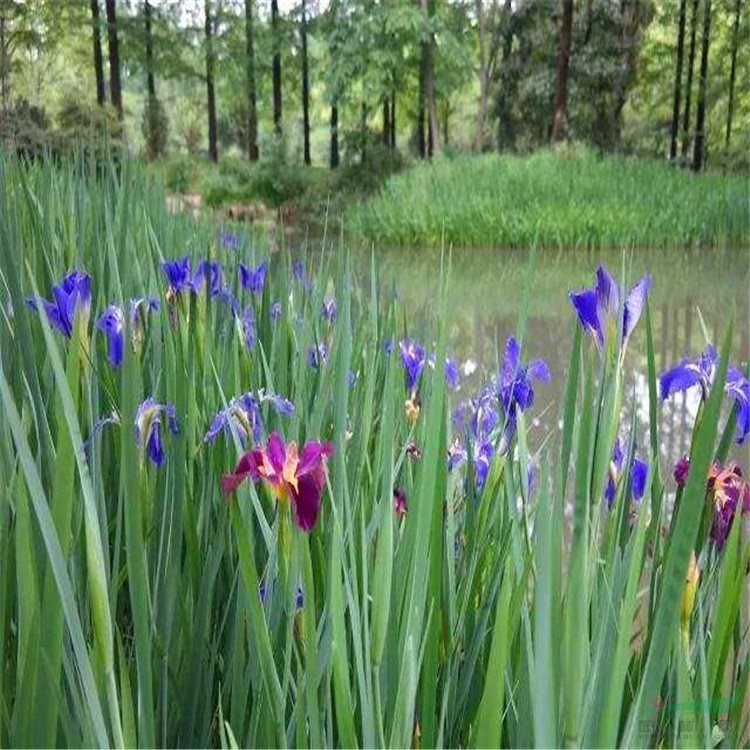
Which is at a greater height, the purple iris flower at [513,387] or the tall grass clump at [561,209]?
the purple iris flower at [513,387]

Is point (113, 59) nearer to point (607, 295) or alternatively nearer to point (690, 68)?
point (690, 68)

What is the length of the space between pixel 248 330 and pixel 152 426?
0.48m

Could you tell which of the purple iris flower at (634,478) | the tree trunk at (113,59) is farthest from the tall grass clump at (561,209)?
the tree trunk at (113,59)

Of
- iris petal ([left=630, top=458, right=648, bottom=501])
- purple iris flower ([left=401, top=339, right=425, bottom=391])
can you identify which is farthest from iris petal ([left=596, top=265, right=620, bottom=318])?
purple iris flower ([left=401, top=339, right=425, bottom=391])

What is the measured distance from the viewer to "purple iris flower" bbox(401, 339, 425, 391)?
4.20 ft

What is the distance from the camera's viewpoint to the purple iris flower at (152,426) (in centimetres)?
68

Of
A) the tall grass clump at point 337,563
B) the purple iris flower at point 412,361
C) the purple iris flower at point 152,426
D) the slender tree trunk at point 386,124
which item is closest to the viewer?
the tall grass clump at point 337,563

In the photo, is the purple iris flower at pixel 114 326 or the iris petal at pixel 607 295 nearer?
the iris petal at pixel 607 295

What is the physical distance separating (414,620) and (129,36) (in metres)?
17.7

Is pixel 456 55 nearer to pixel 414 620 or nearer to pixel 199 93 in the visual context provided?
pixel 199 93

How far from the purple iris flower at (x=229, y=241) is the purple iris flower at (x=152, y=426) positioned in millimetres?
1087

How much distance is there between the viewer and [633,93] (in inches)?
720

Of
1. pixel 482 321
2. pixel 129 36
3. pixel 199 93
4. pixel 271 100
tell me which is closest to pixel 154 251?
pixel 482 321

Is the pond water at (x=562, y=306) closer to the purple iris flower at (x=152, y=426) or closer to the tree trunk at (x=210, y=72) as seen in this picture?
the purple iris flower at (x=152, y=426)
